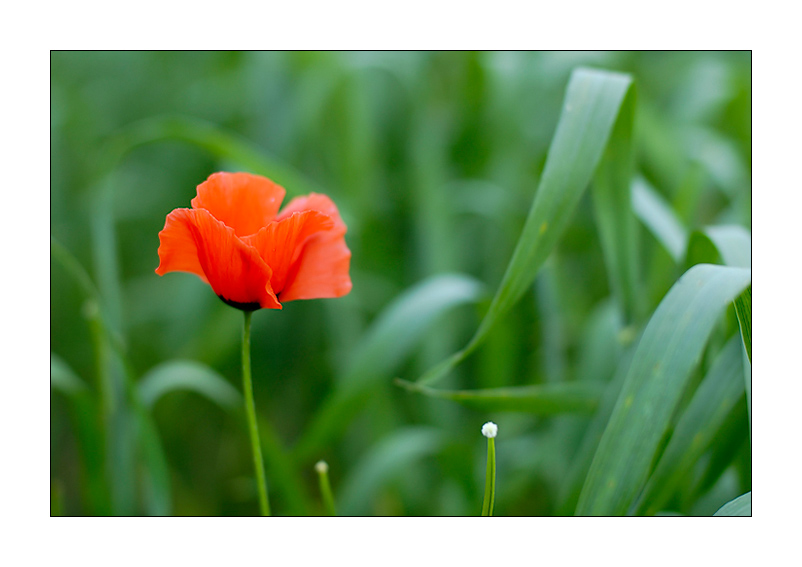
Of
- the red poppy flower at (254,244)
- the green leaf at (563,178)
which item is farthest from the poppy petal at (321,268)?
the green leaf at (563,178)

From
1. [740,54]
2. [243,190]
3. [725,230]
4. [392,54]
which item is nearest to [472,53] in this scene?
[392,54]

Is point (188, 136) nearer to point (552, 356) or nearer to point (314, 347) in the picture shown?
point (314, 347)

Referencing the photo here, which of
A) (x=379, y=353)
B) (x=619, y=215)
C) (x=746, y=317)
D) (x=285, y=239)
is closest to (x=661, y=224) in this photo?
(x=619, y=215)

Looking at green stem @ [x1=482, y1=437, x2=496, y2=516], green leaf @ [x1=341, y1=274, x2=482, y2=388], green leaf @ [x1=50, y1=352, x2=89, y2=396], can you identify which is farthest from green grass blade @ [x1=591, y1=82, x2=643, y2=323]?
green leaf @ [x1=50, y1=352, x2=89, y2=396]

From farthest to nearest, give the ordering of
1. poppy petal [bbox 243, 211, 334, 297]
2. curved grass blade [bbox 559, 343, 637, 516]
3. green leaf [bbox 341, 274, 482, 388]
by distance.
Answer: green leaf [bbox 341, 274, 482, 388] → curved grass blade [bbox 559, 343, 637, 516] → poppy petal [bbox 243, 211, 334, 297]

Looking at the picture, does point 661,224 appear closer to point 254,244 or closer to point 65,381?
point 254,244

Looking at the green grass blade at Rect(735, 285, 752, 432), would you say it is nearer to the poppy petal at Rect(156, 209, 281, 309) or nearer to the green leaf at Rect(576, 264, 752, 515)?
the green leaf at Rect(576, 264, 752, 515)

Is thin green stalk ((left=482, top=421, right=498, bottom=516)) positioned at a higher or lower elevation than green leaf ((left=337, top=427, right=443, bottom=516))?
higher
